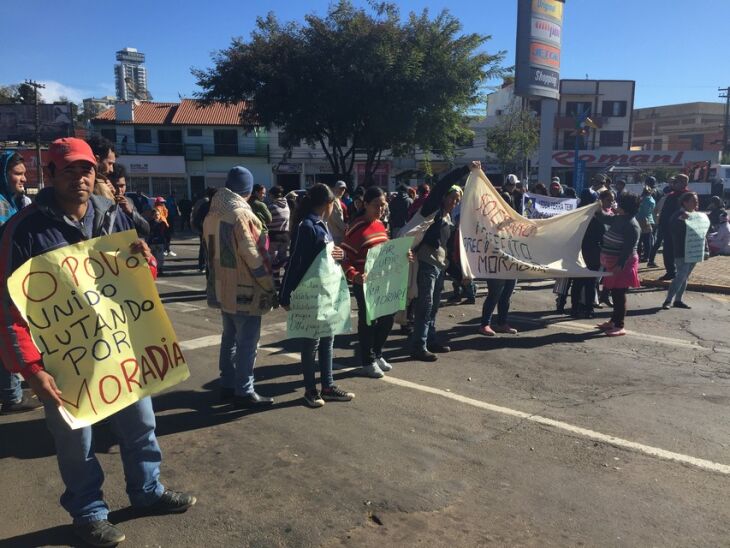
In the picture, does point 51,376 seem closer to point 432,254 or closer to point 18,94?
point 432,254

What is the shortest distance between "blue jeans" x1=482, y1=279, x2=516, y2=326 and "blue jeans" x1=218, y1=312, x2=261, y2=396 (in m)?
3.66

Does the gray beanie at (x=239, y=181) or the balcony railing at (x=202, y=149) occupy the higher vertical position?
the balcony railing at (x=202, y=149)

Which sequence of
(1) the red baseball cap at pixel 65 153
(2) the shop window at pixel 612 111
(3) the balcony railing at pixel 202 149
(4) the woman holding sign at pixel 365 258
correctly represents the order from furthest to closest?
(2) the shop window at pixel 612 111, (3) the balcony railing at pixel 202 149, (4) the woman holding sign at pixel 365 258, (1) the red baseball cap at pixel 65 153

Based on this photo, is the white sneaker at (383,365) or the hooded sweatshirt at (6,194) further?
the white sneaker at (383,365)

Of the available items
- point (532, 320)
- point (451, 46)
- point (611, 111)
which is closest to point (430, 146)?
point (451, 46)

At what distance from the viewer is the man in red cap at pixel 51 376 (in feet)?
8.71

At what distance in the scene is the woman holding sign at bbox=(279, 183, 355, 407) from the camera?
467 cm

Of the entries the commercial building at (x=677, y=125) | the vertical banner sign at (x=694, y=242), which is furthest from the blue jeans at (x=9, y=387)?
the commercial building at (x=677, y=125)

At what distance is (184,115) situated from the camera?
4584 cm

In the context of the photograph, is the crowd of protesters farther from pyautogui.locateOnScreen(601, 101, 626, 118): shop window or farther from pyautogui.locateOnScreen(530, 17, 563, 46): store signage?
pyautogui.locateOnScreen(601, 101, 626, 118): shop window

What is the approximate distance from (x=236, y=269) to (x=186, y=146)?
4362cm

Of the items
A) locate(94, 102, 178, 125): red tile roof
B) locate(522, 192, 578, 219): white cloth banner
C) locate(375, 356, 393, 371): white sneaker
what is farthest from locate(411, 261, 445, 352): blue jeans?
locate(94, 102, 178, 125): red tile roof

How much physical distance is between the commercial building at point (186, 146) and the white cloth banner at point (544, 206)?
117ft

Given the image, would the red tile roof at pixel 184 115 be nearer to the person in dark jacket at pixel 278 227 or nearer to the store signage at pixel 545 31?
the store signage at pixel 545 31
